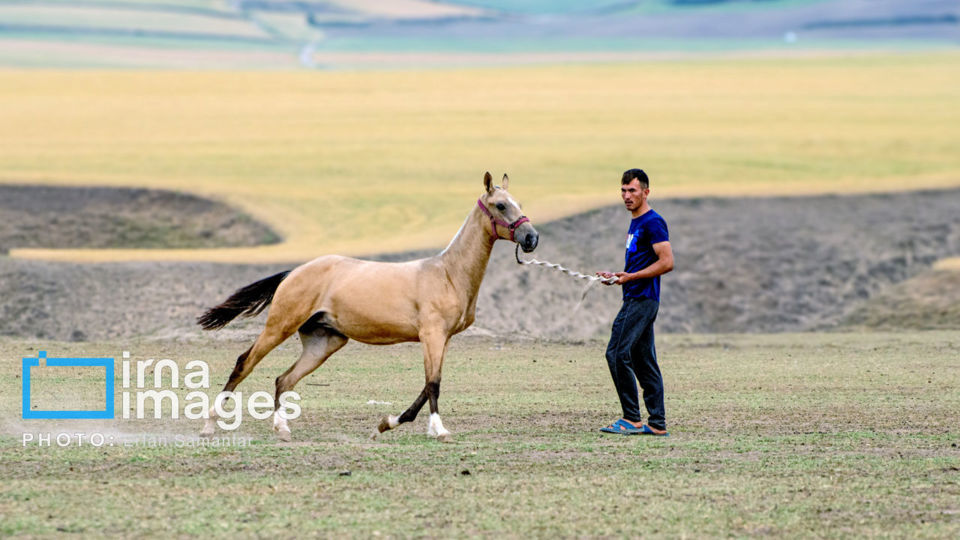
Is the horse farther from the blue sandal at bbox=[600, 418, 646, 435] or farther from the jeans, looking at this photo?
the blue sandal at bbox=[600, 418, 646, 435]

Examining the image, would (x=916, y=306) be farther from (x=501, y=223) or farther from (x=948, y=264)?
(x=501, y=223)

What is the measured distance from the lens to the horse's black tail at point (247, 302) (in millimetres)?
13391

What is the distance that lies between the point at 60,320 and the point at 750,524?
729 inches

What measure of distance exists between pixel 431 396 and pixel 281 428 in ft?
4.44

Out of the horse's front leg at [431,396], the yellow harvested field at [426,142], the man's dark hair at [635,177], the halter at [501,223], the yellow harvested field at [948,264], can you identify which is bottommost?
the horse's front leg at [431,396]

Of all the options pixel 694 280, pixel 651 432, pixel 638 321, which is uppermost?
pixel 694 280

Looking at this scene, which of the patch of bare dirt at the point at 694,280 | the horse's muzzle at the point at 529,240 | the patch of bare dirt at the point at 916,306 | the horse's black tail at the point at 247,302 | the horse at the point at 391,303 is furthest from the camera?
the patch of bare dirt at the point at 916,306

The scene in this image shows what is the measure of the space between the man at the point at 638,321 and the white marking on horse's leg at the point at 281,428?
119 inches

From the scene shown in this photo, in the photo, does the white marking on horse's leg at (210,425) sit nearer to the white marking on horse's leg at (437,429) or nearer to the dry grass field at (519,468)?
the dry grass field at (519,468)

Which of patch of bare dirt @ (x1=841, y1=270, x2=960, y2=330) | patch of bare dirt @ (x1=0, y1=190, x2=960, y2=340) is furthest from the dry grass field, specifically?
patch of bare dirt @ (x1=841, y1=270, x2=960, y2=330)

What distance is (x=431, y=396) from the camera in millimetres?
12656

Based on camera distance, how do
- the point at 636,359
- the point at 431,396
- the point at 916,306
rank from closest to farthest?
the point at 431,396, the point at 636,359, the point at 916,306

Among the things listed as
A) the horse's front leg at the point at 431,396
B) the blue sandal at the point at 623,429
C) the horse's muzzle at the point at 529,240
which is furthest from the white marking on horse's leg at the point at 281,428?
the blue sandal at the point at 623,429

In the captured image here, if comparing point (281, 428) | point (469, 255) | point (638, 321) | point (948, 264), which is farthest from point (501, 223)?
point (948, 264)
